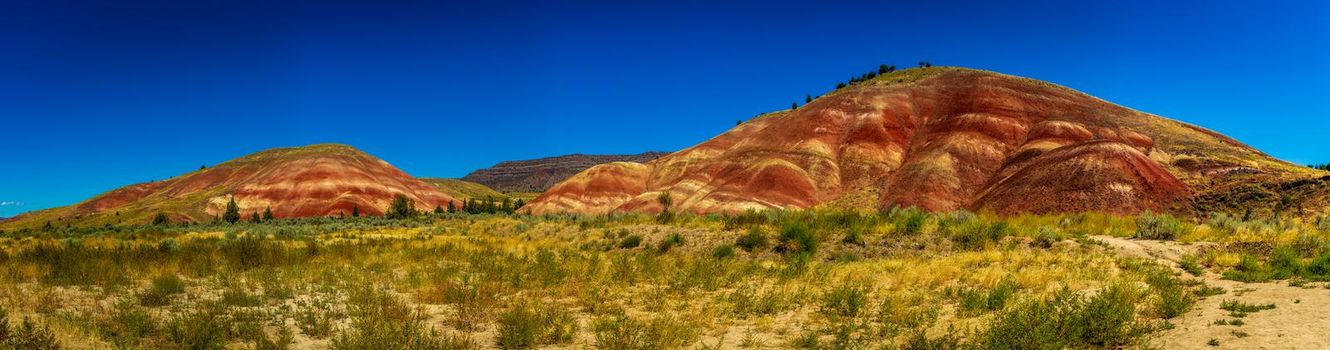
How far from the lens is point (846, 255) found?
16453 millimetres

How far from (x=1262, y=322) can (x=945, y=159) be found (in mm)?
56393

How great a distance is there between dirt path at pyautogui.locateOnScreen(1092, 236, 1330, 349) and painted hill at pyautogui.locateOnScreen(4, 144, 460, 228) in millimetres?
94813

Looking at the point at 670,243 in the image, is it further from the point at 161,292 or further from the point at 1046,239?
the point at 161,292

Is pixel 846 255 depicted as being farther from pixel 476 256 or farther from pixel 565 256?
pixel 476 256

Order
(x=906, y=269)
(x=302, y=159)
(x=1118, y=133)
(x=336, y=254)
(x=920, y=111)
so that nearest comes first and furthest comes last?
(x=906, y=269)
(x=336, y=254)
(x=1118, y=133)
(x=920, y=111)
(x=302, y=159)

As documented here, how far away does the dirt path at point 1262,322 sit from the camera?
7051 millimetres

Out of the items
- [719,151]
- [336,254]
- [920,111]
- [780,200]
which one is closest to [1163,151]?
[920,111]

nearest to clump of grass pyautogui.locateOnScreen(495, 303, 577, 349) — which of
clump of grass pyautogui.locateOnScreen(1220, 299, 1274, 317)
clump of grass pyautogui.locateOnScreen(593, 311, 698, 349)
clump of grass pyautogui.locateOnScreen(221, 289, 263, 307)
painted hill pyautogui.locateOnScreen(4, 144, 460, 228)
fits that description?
clump of grass pyautogui.locateOnScreen(593, 311, 698, 349)

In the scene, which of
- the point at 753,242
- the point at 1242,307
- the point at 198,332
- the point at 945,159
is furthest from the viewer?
the point at 945,159

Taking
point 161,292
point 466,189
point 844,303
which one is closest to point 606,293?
point 844,303

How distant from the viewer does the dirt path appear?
23.1 ft

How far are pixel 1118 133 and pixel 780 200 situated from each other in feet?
108

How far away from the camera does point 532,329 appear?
796 centimetres

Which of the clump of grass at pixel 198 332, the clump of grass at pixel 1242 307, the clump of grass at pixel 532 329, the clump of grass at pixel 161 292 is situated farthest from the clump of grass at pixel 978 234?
the clump of grass at pixel 161 292
